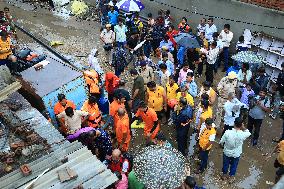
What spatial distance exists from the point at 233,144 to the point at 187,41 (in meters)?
4.46

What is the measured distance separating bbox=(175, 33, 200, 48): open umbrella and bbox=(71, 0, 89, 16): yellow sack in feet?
25.4

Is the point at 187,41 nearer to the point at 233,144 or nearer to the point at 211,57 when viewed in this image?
the point at 211,57

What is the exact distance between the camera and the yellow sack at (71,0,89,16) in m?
18.3

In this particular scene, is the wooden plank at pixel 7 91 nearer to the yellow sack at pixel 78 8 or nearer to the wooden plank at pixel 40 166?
the wooden plank at pixel 40 166

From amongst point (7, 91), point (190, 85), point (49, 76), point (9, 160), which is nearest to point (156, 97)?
point (190, 85)

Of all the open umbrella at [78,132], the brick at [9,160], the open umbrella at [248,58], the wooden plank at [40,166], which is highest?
the wooden plank at [40,166]

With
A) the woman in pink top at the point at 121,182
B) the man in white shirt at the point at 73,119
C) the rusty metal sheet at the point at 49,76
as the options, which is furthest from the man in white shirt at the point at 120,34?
the woman in pink top at the point at 121,182

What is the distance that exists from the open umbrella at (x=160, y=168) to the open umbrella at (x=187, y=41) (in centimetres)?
581

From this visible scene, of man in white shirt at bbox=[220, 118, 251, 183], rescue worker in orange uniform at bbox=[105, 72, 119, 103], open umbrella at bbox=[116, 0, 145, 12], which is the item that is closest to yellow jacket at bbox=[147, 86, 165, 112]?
rescue worker in orange uniform at bbox=[105, 72, 119, 103]

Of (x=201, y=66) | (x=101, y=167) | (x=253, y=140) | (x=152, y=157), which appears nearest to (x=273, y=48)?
(x=201, y=66)

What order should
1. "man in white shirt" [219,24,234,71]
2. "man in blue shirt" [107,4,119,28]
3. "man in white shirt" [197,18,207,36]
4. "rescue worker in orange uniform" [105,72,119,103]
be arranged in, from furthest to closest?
1. "man in blue shirt" [107,4,119,28]
2. "man in white shirt" [197,18,207,36]
3. "man in white shirt" [219,24,234,71]
4. "rescue worker in orange uniform" [105,72,119,103]

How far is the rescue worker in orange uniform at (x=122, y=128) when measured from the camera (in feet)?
28.5

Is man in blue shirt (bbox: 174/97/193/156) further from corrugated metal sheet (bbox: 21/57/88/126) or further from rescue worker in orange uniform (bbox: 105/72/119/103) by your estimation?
corrugated metal sheet (bbox: 21/57/88/126)

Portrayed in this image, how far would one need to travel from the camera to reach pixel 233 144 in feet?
27.9
